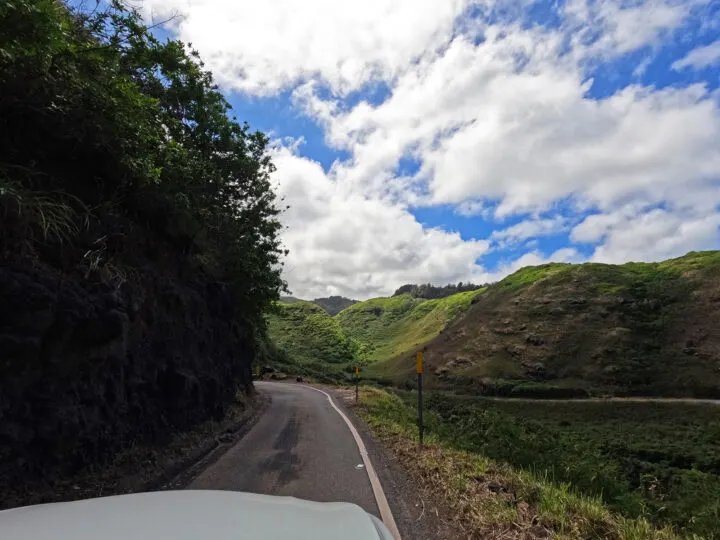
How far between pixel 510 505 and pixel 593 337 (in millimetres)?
65663

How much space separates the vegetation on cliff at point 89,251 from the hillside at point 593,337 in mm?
52287

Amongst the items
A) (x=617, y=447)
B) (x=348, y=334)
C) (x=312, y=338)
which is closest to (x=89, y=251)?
(x=617, y=447)

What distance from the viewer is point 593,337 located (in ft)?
208

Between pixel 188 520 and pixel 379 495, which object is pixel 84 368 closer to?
Answer: pixel 379 495

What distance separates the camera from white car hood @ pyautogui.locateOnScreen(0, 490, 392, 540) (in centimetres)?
200

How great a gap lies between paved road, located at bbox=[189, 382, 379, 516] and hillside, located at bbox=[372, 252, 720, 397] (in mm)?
47900

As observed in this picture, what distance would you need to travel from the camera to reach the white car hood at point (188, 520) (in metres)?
2.00

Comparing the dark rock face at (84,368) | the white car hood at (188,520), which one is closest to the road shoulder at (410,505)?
the white car hood at (188,520)

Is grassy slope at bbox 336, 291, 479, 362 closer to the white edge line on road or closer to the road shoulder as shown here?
the white edge line on road

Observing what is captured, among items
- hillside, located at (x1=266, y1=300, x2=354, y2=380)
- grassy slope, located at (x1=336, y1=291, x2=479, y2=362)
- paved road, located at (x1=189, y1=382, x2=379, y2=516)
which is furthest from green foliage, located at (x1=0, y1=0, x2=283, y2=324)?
grassy slope, located at (x1=336, y1=291, x2=479, y2=362)

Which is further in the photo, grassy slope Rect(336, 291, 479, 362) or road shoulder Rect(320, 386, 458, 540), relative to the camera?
grassy slope Rect(336, 291, 479, 362)

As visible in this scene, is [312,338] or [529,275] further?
[312,338]

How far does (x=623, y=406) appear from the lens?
43969 mm

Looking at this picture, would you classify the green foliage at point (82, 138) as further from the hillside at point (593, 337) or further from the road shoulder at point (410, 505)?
the hillside at point (593, 337)
